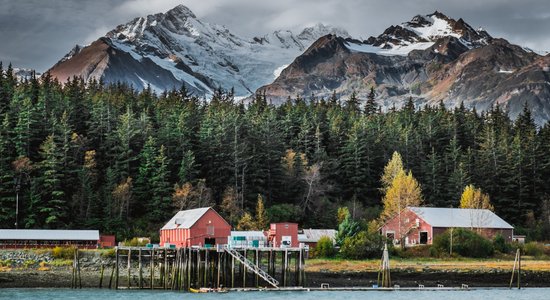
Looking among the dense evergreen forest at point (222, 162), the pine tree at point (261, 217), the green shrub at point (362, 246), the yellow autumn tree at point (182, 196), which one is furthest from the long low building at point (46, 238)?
the green shrub at point (362, 246)

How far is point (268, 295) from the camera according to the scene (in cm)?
6544

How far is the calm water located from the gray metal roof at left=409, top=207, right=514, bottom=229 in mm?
28530

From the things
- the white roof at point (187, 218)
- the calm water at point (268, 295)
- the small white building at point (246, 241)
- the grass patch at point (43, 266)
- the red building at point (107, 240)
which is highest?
the white roof at point (187, 218)

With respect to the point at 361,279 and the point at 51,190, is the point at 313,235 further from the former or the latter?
the point at 51,190

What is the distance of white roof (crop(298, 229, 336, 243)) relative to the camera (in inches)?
3722

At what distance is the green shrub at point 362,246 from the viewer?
86.3 metres

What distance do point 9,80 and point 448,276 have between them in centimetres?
8018

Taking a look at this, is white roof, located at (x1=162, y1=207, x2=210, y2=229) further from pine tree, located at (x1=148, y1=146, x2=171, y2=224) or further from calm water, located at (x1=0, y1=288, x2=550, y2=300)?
pine tree, located at (x1=148, y1=146, x2=171, y2=224)

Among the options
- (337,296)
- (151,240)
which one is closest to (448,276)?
(337,296)

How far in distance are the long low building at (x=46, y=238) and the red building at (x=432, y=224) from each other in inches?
1363

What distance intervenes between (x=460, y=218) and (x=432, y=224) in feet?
17.9

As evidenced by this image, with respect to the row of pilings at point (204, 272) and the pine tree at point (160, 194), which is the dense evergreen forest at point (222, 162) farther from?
the row of pilings at point (204, 272)

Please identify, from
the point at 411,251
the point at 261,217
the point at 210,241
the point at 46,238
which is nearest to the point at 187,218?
the point at 210,241

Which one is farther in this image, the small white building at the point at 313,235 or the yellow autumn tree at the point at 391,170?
the yellow autumn tree at the point at 391,170
